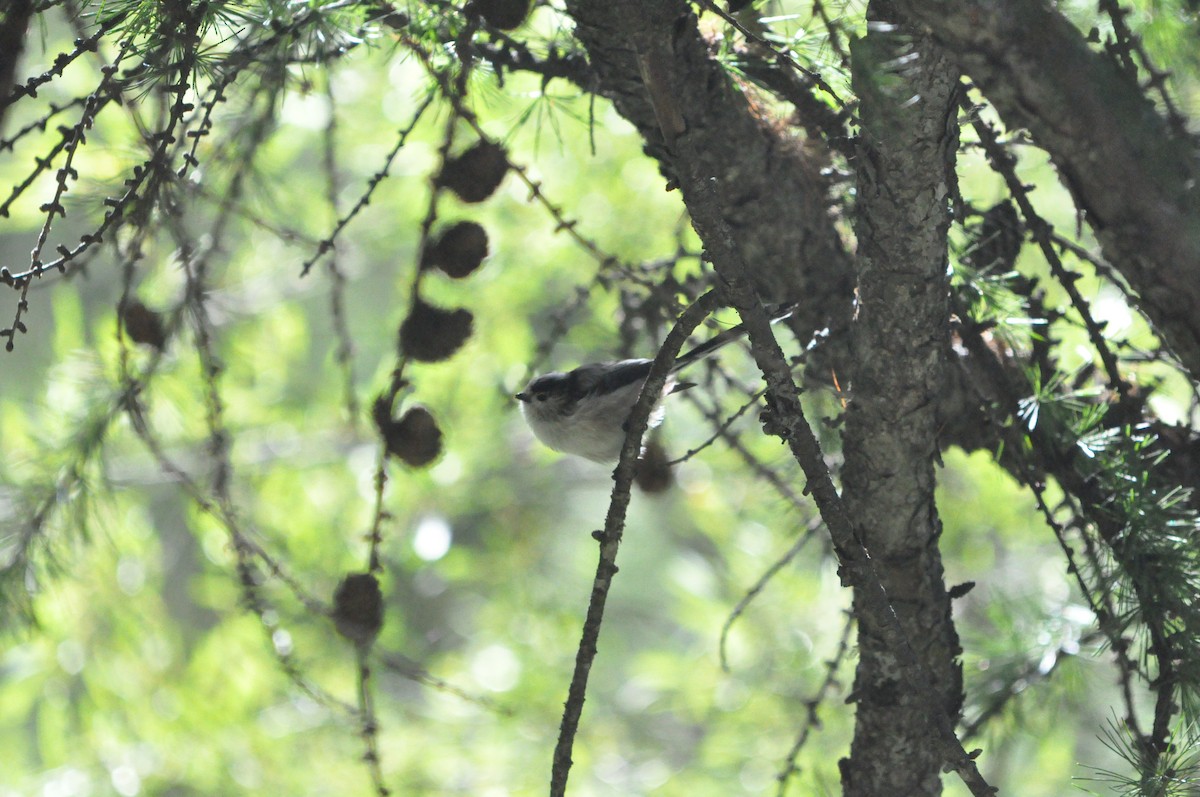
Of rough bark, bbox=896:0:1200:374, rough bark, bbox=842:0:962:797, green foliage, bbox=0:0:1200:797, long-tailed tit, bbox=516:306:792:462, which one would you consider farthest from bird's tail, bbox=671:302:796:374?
rough bark, bbox=896:0:1200:374

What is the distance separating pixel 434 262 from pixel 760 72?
2.93ft

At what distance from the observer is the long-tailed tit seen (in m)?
3.07

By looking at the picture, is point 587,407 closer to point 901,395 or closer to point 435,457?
point 435,457

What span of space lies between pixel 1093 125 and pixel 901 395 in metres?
0.65

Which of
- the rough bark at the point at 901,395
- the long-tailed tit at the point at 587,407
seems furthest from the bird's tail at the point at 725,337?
the long-tailed tit at the point at 587,407

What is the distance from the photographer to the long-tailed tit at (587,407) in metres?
3.07

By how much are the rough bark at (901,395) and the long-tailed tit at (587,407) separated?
1234mm

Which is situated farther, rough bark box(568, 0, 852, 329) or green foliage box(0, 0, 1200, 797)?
rough bark box(568, 0, 852, 329)

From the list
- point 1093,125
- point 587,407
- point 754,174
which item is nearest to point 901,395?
point 1093,125

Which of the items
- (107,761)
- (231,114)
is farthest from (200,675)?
(231,114)

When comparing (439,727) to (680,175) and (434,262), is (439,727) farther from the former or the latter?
(680,175)

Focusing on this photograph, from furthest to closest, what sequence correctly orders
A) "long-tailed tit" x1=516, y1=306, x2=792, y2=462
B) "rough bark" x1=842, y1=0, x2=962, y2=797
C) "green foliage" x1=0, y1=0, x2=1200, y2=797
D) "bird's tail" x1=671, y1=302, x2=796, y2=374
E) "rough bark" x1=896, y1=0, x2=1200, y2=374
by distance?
"long-tailed tit" x1=516, y1=306, x2=792, y2=462 → "bird's tail" x1=671, y1=302, x2=796, y2=374 → "green foliage" x1=0, y1=0, x2=1200, y2=797 → "rough bark" x1=842, y1=0, x2=962, y2=797 → "rough bark" x1=896, y1=0, x2=1200, y2=374

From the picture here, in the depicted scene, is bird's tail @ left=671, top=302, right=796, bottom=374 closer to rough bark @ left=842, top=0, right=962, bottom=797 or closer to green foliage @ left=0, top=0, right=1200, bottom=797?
green foliage @ left=0, top=0, right=1200, bottom=797

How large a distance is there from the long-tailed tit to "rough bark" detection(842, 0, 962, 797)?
1.23 meters
